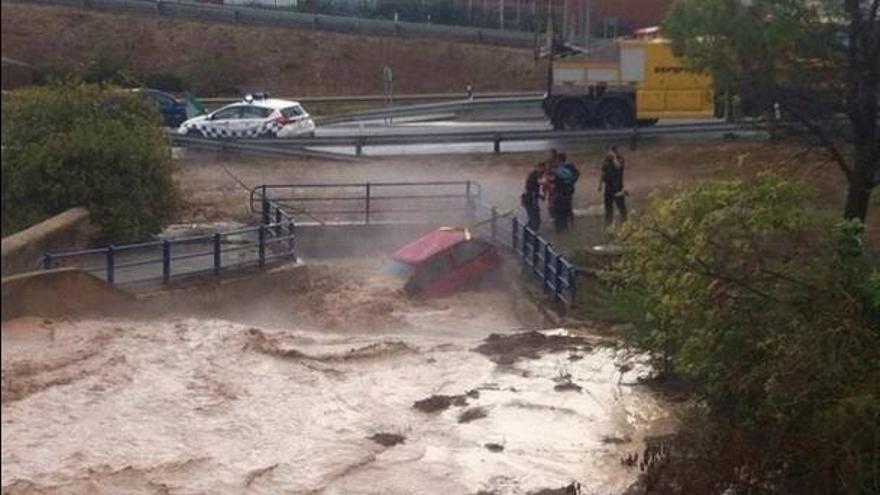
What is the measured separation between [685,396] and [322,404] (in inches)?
158

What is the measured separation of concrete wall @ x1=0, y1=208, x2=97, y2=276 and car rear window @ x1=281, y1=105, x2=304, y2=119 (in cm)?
1972

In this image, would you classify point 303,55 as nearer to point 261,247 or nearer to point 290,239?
point 290,239

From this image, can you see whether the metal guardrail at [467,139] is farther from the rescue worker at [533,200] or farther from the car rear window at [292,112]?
the rescue worker at [533,200]

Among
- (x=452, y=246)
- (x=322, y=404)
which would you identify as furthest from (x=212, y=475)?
(x=452, y=246)

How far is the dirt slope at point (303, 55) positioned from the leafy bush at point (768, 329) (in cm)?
4432

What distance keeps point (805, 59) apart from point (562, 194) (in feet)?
→ 21.9

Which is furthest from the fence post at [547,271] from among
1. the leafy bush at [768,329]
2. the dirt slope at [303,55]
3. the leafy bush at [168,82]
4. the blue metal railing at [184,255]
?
the leafy bush at [168,82]

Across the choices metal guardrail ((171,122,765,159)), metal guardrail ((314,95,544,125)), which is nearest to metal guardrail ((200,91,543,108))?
metal guardrail ((314,95,544,125))

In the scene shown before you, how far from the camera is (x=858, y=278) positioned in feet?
47.9

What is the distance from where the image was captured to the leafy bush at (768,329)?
1310cm

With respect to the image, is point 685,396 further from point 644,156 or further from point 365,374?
point 644,156

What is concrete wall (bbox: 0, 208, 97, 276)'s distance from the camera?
17141 mm

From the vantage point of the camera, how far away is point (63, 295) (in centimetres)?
1916

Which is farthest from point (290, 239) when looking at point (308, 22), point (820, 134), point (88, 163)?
→ point (308, 22)
